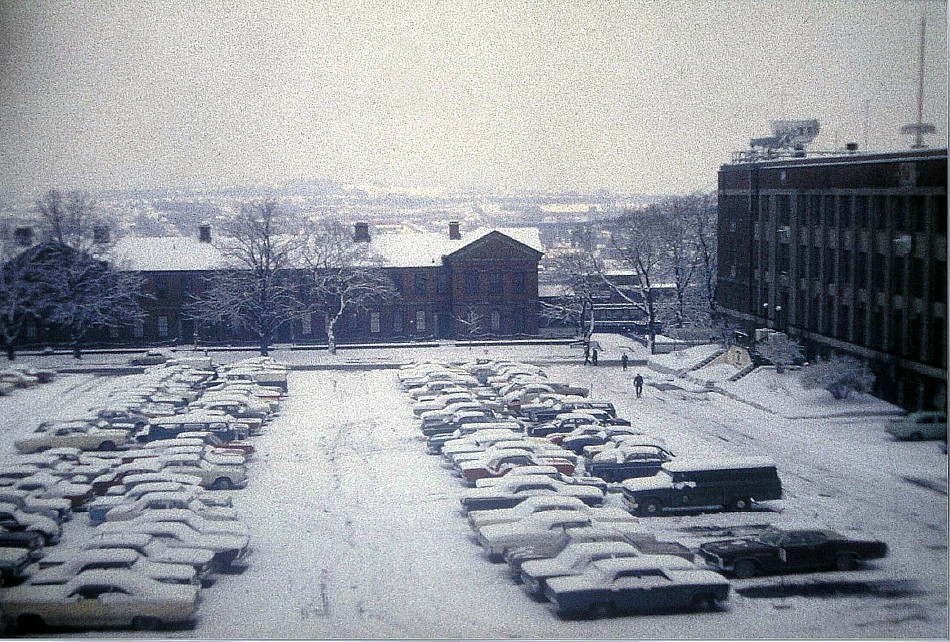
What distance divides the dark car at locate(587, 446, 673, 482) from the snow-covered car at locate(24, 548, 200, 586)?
340cm

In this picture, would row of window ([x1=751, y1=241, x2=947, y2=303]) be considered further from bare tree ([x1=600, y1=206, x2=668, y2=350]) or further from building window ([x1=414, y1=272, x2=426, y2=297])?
building window ([x1=414, y1=272, x2=426, y2=297])

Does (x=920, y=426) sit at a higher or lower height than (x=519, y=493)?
higher

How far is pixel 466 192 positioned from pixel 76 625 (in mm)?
4887

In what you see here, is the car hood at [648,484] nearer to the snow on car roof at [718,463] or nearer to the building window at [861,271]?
the snow on car roof at [718,463]

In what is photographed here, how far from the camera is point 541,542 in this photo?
7.36 m

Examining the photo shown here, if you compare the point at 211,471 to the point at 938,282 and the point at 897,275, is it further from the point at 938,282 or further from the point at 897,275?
the point at 938,282

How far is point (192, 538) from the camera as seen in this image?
748 cm

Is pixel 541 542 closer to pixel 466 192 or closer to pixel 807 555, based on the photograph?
pixel 807 555

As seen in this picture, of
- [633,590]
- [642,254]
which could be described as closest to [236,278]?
[642,254]

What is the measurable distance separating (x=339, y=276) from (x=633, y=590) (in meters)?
4.29

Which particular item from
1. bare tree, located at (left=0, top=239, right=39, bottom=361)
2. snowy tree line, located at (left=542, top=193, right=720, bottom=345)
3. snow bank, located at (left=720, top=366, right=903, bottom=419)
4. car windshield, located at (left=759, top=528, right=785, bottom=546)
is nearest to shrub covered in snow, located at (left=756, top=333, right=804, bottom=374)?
snow bank, located at (left=720, top=366, right=903, bottom=419)

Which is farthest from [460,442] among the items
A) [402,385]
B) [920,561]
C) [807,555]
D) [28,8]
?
[28,8]

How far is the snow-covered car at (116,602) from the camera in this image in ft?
22.5

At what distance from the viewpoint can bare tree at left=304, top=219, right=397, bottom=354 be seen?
9617mm
